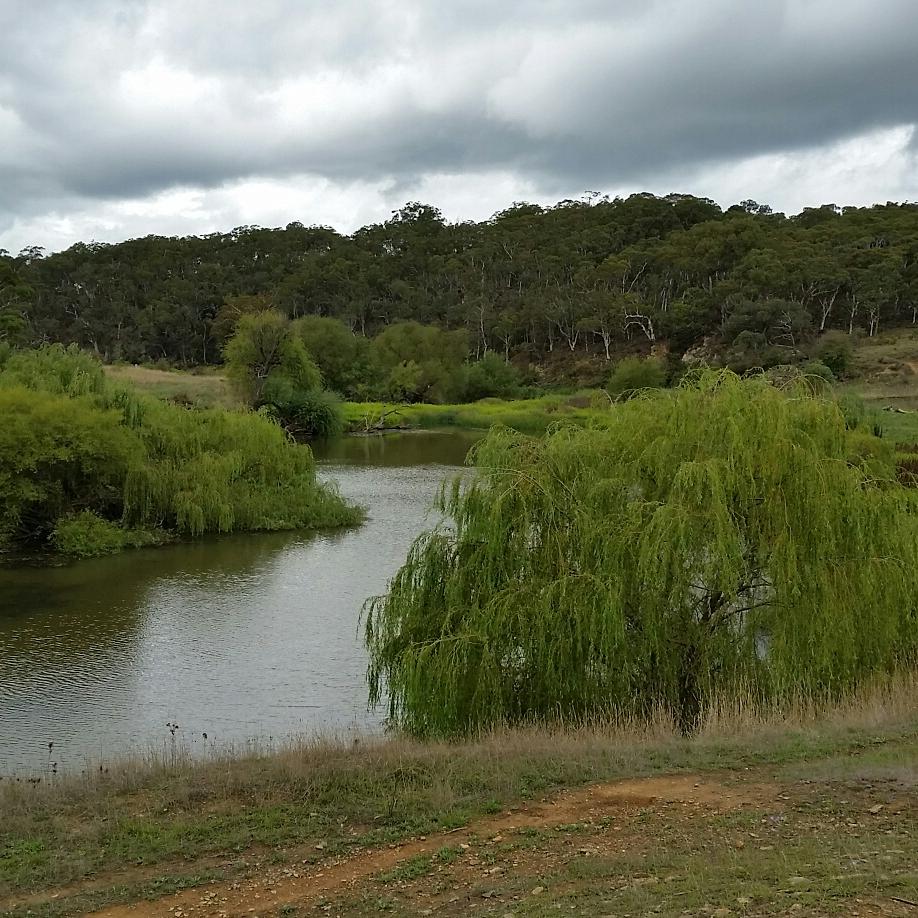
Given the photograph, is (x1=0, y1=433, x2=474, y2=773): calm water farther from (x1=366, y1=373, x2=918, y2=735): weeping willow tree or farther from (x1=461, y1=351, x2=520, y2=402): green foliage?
(x1=461, y1=351, x2=520, y2=402): green foliage

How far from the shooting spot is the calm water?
14.8 metres

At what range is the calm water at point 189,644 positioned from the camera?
14.8m

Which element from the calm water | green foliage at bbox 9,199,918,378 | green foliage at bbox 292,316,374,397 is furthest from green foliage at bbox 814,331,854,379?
the calm water

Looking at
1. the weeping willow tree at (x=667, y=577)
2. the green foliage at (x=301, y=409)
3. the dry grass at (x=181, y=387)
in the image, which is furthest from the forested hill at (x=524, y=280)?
the weeping willow tree at (x=667, y=577)

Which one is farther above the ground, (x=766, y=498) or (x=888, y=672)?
(x=766, y=498)

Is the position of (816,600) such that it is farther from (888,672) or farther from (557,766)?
(557,766)

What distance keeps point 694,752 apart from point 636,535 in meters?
3.10

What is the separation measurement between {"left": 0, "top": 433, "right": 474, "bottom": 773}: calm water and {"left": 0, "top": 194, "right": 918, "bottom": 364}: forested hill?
1789 inches

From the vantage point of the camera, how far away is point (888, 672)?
12203mm

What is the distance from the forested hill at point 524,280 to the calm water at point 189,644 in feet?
149

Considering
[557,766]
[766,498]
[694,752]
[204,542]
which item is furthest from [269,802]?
[204,542]

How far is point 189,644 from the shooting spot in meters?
18.9

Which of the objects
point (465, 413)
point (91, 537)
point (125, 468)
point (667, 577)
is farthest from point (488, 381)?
point (667, 577)

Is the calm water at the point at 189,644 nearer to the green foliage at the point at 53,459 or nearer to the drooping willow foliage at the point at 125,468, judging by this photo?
the drooping willow foliage at the point at 125,468
